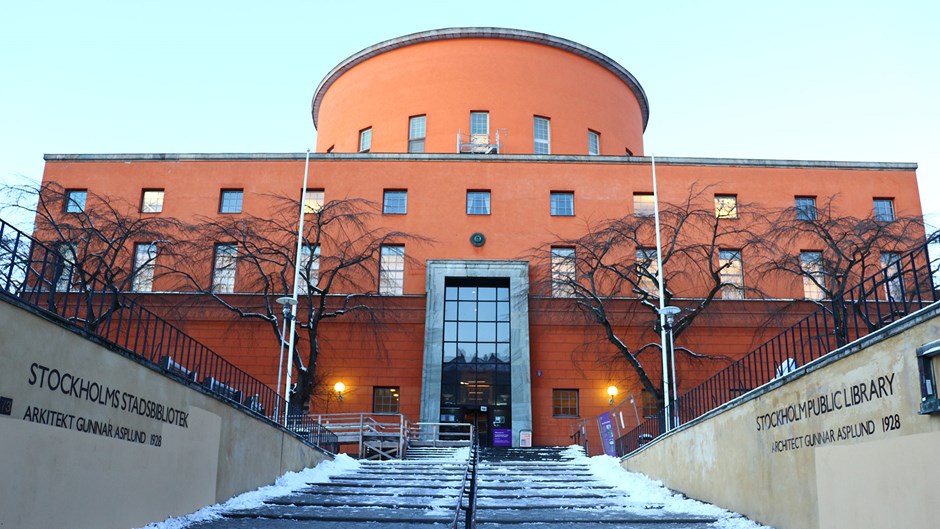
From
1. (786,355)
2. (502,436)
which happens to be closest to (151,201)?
(502,436)

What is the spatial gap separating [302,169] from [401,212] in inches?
186

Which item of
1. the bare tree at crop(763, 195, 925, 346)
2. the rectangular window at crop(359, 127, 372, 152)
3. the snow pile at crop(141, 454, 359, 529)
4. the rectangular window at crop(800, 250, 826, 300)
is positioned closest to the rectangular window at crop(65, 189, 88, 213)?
the rectangular window at crop(359, 127, 372, 152)

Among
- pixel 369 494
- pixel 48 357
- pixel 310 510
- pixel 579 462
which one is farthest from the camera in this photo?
pixel 579 462

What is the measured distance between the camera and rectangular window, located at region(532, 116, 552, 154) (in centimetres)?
4034

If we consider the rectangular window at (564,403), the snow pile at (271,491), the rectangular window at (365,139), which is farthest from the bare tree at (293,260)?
the snow pile at (271,491)

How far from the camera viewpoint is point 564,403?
33.3m

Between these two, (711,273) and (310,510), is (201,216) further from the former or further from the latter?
(310,510)

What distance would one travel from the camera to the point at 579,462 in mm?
23875

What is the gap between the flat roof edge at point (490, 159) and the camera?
36.5 metres

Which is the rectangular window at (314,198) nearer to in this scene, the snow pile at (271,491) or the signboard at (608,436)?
the signboard at (608,436)

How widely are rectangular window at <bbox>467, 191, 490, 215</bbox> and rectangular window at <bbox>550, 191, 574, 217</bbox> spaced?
2809mm

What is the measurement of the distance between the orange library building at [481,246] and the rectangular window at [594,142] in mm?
625

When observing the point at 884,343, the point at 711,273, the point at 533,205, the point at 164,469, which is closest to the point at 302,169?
the point at 533,205

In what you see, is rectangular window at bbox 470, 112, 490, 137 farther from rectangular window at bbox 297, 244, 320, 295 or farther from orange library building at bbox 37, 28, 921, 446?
rectangular window at bbox 297, 244, 320, 295
